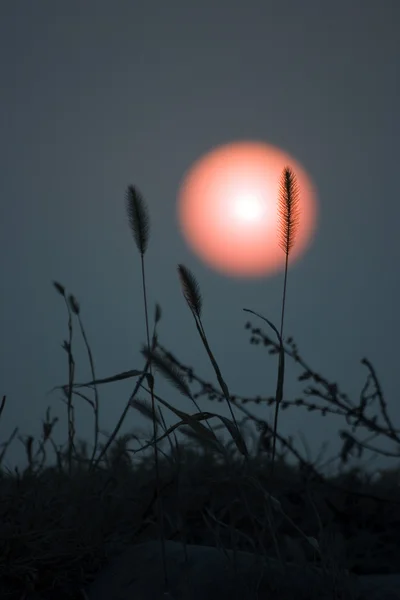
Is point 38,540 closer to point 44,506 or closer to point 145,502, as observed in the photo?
point 44,506

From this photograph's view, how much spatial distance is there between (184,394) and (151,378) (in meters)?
0.09

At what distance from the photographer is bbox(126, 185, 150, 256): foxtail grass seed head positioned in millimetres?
1569

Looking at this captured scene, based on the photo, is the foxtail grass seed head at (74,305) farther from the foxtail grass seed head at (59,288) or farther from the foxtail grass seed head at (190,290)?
the foxtail grass seed head at (190,290)

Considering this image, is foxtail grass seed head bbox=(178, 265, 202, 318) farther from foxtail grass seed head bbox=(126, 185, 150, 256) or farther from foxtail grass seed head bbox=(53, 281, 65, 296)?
foxtail grass seed head bbox=(53, 281, 65, 296)

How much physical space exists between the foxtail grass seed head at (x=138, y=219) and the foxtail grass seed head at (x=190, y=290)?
18 centimetres

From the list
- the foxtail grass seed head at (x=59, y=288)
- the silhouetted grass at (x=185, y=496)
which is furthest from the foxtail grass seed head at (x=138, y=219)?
the foxtail grass seed head at (x=59, y=288)

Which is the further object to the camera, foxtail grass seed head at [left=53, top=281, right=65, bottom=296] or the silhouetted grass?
foxtail grass seed head at [left=53, top=281, right=65, bottom=296]

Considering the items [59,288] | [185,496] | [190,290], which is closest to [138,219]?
[190,290]

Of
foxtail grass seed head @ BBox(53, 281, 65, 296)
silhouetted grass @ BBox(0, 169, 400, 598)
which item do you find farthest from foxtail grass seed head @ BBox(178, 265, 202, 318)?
foxtail grass seed head @ BBox(53, 281, 65, 296)

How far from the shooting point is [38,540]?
1669 millimetres

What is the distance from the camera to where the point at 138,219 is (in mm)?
1594

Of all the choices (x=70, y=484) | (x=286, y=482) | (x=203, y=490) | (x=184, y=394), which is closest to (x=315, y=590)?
(x=184, y=394)

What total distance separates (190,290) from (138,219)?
279mm

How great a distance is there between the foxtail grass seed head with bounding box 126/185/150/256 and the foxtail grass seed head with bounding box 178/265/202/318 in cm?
18
